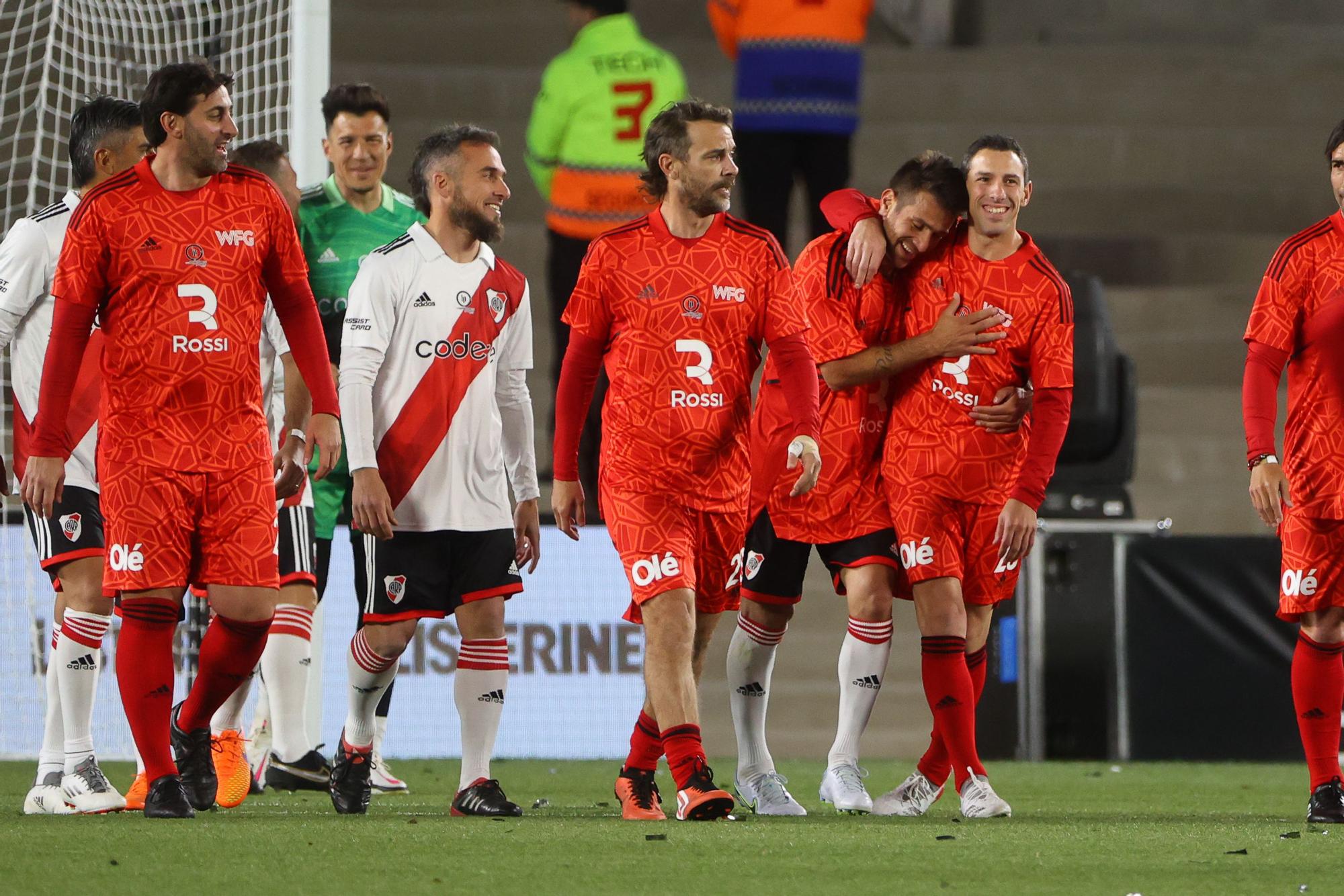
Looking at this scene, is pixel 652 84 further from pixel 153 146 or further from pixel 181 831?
pixel 181 831

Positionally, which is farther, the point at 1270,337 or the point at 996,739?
the point at 996,739

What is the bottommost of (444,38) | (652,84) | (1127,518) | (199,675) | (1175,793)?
(1175,793)

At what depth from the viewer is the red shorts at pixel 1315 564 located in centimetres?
572

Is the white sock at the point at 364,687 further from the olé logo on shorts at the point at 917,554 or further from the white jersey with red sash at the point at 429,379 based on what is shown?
the olé logo on shorts at the point at 917,554

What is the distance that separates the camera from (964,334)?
5.83 m

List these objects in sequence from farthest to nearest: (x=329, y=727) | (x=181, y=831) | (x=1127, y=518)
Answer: (x=1127, y=518), (x=329, y=727), (x=181, y=831)

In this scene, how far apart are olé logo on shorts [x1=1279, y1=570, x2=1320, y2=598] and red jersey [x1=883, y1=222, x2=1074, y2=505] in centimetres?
81

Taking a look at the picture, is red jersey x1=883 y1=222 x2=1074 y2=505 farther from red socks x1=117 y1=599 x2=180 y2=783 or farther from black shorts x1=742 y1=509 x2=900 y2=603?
red socks x1=117 y1=599 x2=180 y2=783

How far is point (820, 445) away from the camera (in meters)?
6.16

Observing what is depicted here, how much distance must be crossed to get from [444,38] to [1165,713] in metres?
6.98

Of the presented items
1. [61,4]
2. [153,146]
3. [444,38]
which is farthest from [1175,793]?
[444,38]

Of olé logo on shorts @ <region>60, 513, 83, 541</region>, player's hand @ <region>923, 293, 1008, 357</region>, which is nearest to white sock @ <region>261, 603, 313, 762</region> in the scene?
olé logo on shorts @ <region>60, 513, 83, 541</region>

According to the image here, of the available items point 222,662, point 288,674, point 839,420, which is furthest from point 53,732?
point 839,420

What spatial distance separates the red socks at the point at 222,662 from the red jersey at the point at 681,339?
1.05 metres
